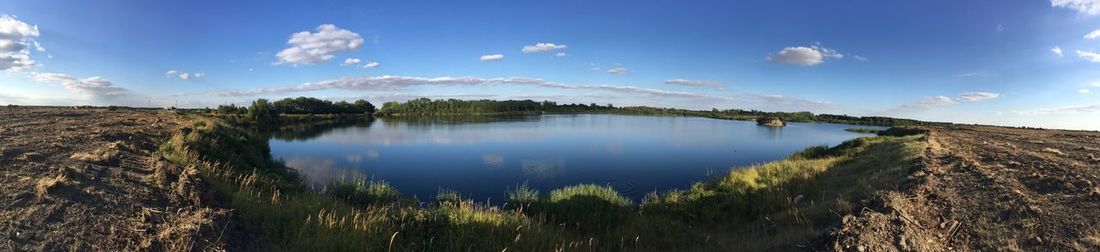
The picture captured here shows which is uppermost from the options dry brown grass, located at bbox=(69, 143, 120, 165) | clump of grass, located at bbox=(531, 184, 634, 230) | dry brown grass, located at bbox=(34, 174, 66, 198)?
dry brown grass, located at bbox=(69, 143, 120, 165)

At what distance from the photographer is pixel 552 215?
12.4 meters

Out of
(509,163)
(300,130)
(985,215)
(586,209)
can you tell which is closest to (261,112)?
(300,130)

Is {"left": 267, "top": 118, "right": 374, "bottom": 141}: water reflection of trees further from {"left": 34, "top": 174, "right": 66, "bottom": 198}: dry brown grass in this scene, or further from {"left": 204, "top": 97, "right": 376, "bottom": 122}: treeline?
{"left": 34, "top": 174, "right": 66, "bottom": 198}: dry brown grass

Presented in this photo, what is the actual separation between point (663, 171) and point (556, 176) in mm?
6621

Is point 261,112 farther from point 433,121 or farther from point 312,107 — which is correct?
point 312,107

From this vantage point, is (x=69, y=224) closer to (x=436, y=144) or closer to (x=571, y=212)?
(x=571, y=212)

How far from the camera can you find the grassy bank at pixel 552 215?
20.9ft

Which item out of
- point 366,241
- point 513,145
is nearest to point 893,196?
point 366,241

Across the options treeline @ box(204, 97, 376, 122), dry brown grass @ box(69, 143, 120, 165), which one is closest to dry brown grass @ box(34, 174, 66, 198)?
dry brown grass @ box(69, 143, 120, 165)

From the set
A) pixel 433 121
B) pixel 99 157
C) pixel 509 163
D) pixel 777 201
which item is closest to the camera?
pixel 99 157

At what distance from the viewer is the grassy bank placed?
6.38 meters

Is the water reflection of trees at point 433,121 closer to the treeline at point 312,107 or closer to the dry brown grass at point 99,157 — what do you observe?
the treeline at point 312,107

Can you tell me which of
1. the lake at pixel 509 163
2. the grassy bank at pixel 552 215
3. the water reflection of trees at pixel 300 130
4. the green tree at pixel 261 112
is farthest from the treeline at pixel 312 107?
the grassy bank at pixel 552 215

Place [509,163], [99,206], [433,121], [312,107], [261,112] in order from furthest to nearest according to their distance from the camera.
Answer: [312,107] → [433,121] → [261,112] → [509,163] → [99,206]
